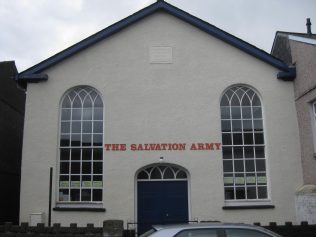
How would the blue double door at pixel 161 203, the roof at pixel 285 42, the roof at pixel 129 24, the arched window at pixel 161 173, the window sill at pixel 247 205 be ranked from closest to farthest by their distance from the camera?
the window sill at pixel 247 205 < the blue double door at pixel 161 203 < the roof at pixel 285 42 < the arched window at pixel 161 173 < the roof at pixel 129 24

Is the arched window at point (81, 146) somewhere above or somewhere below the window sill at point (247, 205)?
above

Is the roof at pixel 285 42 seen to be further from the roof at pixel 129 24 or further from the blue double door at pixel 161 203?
the blue double door at pixel 161 203

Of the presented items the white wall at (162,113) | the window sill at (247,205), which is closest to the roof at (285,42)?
the white wall at (162,113)

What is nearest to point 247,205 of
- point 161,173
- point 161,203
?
point 161,203

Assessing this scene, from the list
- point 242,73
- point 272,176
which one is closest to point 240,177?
point 272,176

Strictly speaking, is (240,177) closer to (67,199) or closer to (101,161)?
(101,161)

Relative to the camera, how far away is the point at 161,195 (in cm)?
1411

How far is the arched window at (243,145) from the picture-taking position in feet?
46.4

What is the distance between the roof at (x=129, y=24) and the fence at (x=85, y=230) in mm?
5523

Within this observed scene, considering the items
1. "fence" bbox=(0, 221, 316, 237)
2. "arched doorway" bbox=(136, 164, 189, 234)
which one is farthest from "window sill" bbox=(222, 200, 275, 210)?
"fence" bbox=(0, 221, 316, 237)

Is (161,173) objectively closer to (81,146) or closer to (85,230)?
(81,146)

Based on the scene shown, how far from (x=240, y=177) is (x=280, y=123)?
2313 millimetres

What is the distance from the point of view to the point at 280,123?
14453 mm

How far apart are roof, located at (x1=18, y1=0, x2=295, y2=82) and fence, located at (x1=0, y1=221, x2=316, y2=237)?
5.52 m
